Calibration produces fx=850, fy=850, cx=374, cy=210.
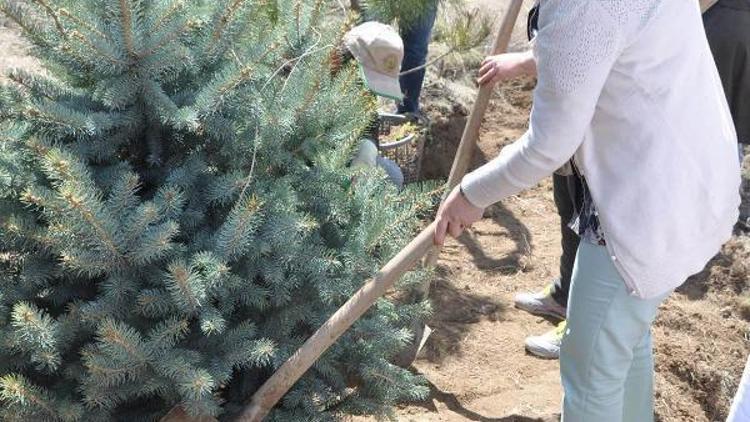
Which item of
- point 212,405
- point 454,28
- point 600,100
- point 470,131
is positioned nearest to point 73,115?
point 212,405

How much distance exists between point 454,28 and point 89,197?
365cm

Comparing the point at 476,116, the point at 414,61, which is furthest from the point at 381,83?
the point at 414,61

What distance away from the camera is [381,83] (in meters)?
2.87

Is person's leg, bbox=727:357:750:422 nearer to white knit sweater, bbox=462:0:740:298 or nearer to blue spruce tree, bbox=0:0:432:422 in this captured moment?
white knit sweater, bbox=462:0:740:298

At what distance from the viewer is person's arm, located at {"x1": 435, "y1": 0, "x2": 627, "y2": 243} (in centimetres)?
157

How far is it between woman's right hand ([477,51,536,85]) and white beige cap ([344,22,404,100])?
344 mm

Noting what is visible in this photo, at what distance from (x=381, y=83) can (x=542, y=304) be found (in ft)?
3.95

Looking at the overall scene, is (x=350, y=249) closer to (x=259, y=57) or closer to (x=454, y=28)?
(x=259, y=57)

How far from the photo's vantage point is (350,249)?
83.3 inches

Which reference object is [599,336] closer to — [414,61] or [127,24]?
[127,24]

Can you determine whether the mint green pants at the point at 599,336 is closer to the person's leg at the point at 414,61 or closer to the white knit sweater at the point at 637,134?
the white knit sweater at the point at 637,134

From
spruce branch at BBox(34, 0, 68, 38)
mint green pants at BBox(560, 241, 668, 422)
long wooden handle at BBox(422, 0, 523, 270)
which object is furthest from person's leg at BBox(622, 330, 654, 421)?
spruce branch at BBox(34, 0, 68, 38)

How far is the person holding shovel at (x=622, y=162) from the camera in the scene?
1604 millimetres

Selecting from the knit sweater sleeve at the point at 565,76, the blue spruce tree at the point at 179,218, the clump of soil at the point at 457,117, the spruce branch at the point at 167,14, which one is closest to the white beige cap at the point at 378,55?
the blue spruce tree at the point at 179,218
